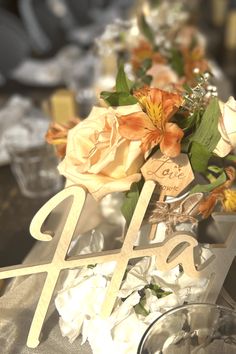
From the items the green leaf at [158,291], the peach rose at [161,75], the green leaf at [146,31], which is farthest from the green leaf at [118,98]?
the green leaf at [146,31]

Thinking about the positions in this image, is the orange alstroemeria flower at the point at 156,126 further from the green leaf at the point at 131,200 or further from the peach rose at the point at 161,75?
the peach rose at the point at 161,75

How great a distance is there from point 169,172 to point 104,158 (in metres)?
0.07

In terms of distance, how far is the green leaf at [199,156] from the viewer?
1.69 ft

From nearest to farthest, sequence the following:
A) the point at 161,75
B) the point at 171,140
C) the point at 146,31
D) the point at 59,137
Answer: the point at 171,140
the point at 59,137
the point at 161,75
the point at 146,31

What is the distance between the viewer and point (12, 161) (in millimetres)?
958

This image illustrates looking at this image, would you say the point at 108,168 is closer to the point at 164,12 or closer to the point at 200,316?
the point at 200,316

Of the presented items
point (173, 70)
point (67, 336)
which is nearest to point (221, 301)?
point (67, 336)

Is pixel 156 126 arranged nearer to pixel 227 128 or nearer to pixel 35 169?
pixel 227 128

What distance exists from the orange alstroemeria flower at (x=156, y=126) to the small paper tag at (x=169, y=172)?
25 mm

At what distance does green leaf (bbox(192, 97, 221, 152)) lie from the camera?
0.50 meters

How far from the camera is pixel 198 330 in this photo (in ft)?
1.59

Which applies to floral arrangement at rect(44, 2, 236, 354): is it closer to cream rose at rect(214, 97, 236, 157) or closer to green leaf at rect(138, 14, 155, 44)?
cream rose at rect(214, 97, 236, 157)

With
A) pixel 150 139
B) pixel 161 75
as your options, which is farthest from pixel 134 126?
pixel 161 75

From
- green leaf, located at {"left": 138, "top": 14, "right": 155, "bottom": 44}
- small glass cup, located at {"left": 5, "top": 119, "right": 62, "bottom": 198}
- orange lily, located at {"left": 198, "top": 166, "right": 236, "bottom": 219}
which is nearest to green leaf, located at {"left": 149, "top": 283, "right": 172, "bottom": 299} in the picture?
orange lily, located at {"left": 198, "top": 166, "right": 236, "bottom": 219}
